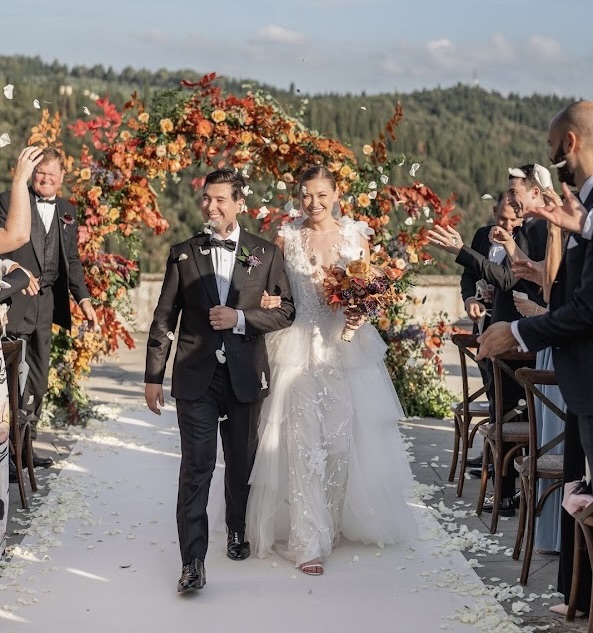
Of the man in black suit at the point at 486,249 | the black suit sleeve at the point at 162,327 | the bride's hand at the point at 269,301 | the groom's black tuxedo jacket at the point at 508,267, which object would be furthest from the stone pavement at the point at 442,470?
the bride's hand at the point at 269,301

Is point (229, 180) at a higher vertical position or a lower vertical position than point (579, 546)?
higher

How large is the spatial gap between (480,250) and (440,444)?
Result: 205 centimetres

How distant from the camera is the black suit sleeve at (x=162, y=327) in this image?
5.04m

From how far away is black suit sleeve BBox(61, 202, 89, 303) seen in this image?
775 centimetres

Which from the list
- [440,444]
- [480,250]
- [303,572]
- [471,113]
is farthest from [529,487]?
[471,113]

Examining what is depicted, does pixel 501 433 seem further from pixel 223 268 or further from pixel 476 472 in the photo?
pixel 223 268

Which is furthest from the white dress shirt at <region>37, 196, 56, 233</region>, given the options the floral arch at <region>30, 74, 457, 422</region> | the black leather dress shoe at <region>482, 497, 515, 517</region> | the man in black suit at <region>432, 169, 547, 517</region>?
the black leather dress shoe at <region>482, 497, 515, 517</region>

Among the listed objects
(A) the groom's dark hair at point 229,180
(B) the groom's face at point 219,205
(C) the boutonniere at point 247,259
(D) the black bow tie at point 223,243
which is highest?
(A) the groom's dark hair at point 229,180

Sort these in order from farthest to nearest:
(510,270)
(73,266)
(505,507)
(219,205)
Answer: (73,266), (505,507), (510,270), (219,205)

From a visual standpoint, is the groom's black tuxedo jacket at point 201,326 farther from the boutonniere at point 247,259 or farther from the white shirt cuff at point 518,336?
the white shirt cuff at point 518,336

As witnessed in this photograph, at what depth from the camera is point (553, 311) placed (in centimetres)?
400

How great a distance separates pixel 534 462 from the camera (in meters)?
5.00

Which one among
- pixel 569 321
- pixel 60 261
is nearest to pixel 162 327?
pixel 569 321

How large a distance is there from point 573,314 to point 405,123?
29.9 metres
